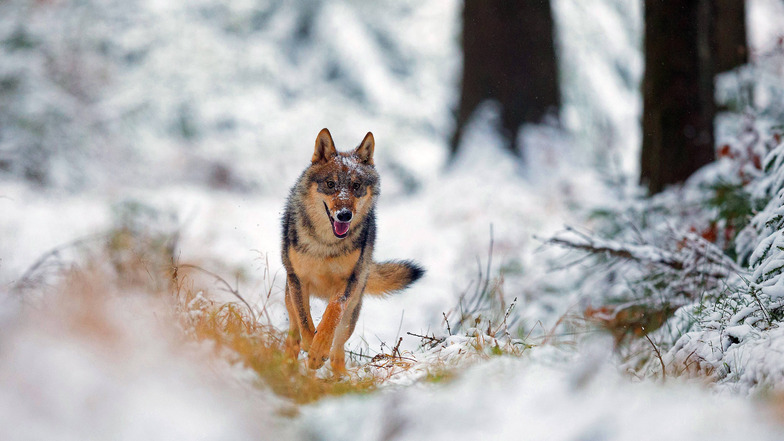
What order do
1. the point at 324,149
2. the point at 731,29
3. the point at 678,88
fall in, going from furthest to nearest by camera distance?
the point at 731,29
the point at 678,88
the point at 324,149

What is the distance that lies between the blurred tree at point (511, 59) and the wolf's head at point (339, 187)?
5439mm

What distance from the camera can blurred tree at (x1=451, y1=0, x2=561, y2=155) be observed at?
29.8ft

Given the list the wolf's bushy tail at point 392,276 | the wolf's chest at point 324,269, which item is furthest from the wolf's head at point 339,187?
the wolf's bushy tail at point 392,276

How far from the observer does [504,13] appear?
9.06 metres

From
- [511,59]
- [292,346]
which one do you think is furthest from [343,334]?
[511,59]

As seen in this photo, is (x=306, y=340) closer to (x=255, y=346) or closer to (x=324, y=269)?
(x=324, y=269)

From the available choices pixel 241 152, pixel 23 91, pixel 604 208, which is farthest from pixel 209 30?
pixel 604 208

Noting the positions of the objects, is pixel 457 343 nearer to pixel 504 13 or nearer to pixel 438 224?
pixel 438 224

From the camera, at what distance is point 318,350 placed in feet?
11.8

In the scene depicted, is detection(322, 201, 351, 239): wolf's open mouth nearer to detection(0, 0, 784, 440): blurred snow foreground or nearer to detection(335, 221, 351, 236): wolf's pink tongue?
detection(335, 221, 351, 236): wolf's pink tongue

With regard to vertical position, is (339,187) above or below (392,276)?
above

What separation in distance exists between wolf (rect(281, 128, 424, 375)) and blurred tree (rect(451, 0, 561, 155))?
5.45m

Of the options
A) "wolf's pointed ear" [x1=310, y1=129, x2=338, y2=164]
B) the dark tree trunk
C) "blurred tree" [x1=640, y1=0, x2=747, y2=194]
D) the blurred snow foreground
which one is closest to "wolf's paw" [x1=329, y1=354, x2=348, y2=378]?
the blurred snow foreground

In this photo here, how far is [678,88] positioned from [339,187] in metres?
3.70
